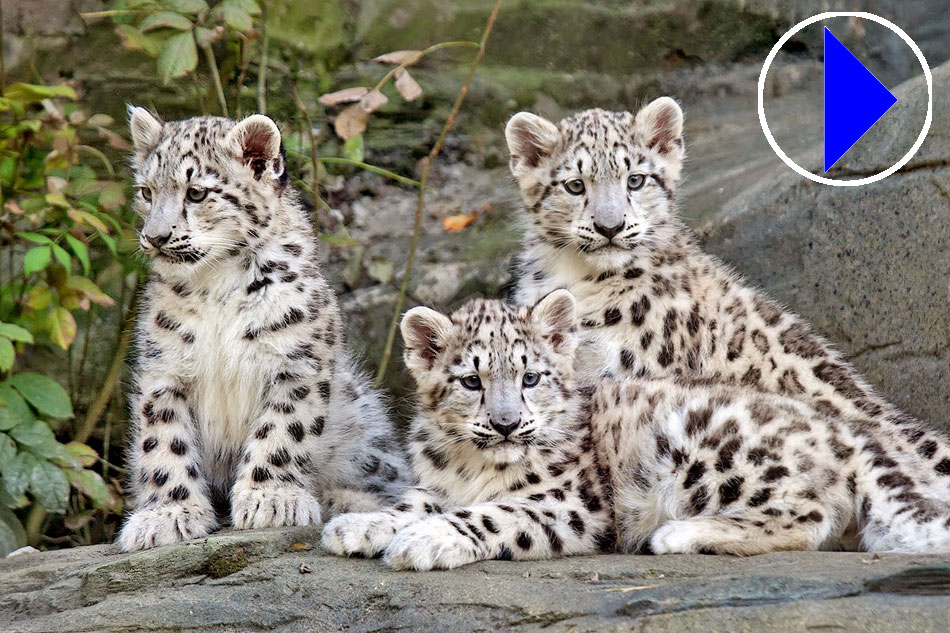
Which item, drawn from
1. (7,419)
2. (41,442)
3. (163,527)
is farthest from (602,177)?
(7,419)

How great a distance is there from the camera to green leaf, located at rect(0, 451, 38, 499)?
7.08m

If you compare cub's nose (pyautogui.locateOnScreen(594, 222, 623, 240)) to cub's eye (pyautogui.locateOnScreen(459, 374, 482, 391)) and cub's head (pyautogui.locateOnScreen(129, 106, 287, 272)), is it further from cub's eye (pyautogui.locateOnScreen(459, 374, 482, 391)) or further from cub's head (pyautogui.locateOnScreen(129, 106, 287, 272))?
cub's head (pyautogui.locateOnScreen(129, 106, 287, 272))

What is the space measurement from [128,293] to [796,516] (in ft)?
18.5

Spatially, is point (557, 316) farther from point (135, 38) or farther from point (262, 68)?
point (262, 68)

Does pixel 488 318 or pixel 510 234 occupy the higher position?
pixel 510 234

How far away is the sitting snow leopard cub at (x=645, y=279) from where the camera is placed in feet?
25.1

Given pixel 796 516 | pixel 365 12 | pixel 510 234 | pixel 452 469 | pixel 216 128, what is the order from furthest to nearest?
1. pixel 365 12
2. pixel 510 234
3. pixel 216 128
4. pixel 452 469
5. pixel 796 516

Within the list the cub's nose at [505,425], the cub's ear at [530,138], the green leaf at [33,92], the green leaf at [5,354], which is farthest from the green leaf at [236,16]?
the cub's nose at [505,425]

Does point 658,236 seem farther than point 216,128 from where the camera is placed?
Yes

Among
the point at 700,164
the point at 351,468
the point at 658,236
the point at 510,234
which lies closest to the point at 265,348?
the point at 351,468

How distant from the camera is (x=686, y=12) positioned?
1158cm

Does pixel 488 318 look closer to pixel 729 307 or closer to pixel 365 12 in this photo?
pixel 729 307

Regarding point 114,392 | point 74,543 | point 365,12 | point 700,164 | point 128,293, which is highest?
point 365,12

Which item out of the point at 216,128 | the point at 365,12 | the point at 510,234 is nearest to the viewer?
the point at 216,128
